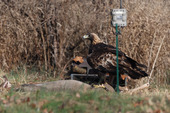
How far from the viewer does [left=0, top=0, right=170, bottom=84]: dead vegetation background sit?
318 inches

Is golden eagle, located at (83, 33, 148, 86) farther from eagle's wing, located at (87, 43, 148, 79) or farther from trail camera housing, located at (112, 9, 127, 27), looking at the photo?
trail camera housing, located at (112, 9, 127, 27)

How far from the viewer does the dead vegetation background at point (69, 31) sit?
26.5 feet

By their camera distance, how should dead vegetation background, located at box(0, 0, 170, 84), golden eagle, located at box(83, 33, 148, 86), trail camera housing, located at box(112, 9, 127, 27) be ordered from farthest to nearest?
dead vegetation background, located at box(0, 0, 170, 84) → golden eagle, located at box(83, 33, 148, 86) → trail camera housing, located at box(112, 9, 127, 27)

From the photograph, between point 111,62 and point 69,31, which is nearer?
point 111,62

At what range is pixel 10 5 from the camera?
901 centimetres

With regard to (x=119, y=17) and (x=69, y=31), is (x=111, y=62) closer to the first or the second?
(x=119, y=17)

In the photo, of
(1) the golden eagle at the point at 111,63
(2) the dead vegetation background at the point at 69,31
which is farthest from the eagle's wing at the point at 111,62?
(2) the dead vegetation background at the point at 69,31

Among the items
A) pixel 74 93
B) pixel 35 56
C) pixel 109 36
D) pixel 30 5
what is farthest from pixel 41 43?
pixel 74 93

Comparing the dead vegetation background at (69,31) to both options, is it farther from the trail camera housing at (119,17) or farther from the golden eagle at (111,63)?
the trail camera housing at (119,17)

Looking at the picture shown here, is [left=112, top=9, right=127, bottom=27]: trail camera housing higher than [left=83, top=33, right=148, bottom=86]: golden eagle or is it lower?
higher

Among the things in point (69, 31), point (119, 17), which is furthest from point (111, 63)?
point (69, 31)

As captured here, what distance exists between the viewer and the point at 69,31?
8.82 meters

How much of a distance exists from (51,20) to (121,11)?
3.18 m

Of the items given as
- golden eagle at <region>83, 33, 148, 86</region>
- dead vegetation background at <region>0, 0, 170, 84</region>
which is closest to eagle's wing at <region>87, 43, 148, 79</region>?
golden eagle at <region>83, 33, 148, 86</region>
